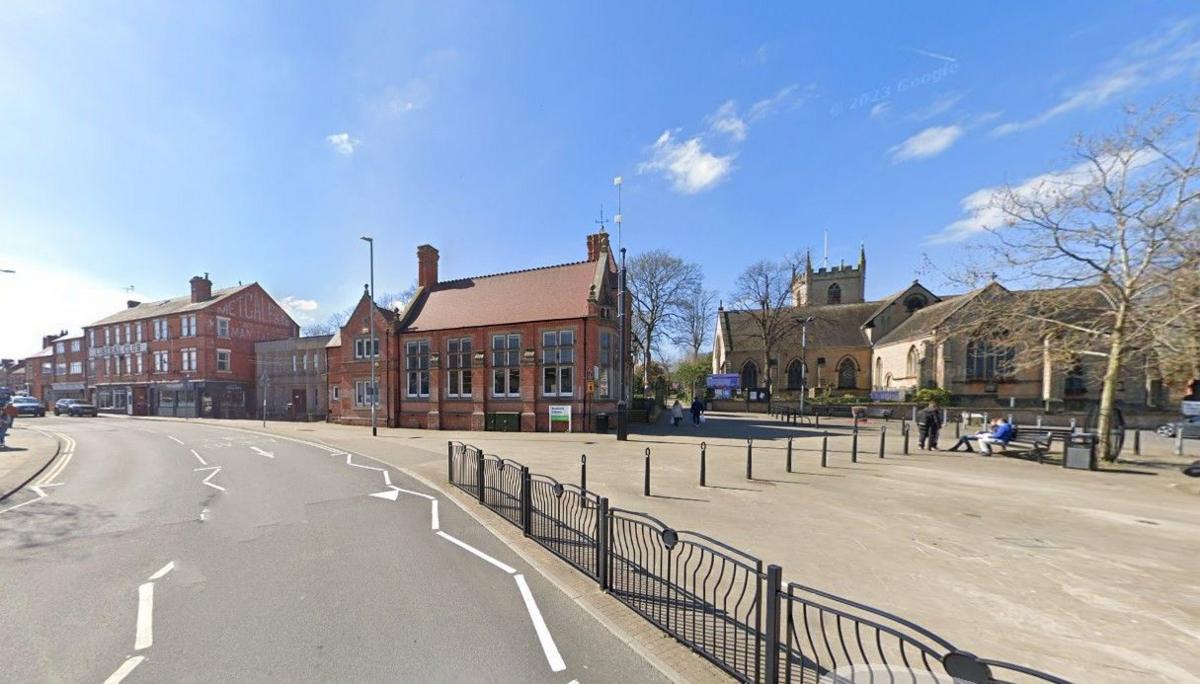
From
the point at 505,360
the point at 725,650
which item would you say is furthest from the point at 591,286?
the point at 725,650

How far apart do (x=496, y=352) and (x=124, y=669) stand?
77.6 feet

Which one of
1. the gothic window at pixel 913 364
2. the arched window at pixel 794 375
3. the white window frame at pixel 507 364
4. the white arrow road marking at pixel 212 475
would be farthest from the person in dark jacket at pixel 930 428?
the arched window at pixel 794 375

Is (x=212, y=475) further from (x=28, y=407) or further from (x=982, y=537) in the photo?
(x=28, y=407)

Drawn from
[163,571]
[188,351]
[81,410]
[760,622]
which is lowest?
[81,410]

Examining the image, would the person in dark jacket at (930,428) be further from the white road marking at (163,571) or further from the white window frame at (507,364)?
the white road marking at (163,571)

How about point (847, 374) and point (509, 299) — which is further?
point (847, 374)

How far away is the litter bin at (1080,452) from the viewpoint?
13.5 metres

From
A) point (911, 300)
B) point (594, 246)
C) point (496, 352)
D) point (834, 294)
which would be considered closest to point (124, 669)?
point (496, 352)

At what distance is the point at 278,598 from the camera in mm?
5062

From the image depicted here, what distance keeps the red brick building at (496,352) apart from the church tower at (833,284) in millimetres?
43203

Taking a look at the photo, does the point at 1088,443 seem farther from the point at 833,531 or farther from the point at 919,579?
the point at 919,579

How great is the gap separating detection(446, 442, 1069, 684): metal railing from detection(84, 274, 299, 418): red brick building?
48063mm

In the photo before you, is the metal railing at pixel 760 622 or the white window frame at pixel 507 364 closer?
the metal railing at pixel 760 622

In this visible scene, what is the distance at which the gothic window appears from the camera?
130 feet
